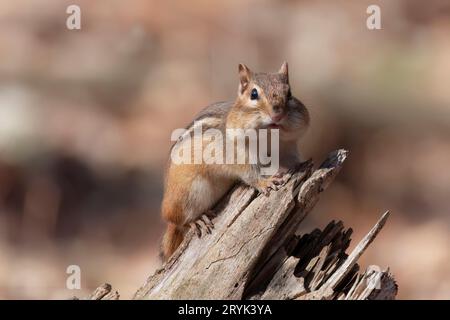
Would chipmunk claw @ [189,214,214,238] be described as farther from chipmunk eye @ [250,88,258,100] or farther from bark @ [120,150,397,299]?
chipmunk eye @ [250,88,258,100]

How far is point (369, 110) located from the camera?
990 centimetres

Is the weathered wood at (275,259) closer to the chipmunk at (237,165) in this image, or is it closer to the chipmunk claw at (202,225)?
the chipmunk claw at (202,225)

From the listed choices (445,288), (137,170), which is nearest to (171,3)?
(137,170)

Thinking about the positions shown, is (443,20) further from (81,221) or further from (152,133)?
(81,221)

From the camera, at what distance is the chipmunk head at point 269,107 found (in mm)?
5016

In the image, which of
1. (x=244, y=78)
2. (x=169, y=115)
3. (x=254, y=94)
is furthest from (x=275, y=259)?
(x=169, y=115)

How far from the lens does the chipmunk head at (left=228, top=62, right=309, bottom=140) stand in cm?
502

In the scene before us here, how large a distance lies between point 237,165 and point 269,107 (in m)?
0.44

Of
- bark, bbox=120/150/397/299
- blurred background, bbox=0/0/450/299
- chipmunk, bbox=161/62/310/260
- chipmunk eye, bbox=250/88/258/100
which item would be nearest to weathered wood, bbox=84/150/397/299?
bark, bbox=120/150/397/299

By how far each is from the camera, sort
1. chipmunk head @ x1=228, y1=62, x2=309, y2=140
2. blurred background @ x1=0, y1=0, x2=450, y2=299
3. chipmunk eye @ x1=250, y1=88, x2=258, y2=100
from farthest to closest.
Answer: blurred background @ x1=0, y1=0, x2=450, y2=299
chipmunk eye @ x1=250, y1=88, x2=258, y2=100
chipmunk head @ x1=228, y1=62, x2=309, y2=140

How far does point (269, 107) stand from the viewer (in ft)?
16.4

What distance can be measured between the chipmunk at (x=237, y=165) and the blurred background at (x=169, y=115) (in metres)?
2.67

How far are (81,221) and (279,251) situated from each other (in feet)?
15.9

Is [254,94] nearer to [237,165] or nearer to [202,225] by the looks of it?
[237,165]
